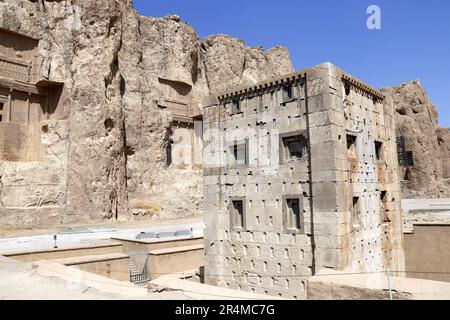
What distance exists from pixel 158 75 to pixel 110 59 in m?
8.52

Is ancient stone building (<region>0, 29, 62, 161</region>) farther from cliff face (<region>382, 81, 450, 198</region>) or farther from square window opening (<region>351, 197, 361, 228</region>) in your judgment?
cliff face (<region>382, 81, 450, 198</region>)

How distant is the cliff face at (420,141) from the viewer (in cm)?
4666

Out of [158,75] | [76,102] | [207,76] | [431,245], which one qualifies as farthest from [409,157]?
[76,102]

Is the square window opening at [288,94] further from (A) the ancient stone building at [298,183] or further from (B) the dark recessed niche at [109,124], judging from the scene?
(B) the dark recessed niche at [109,124]

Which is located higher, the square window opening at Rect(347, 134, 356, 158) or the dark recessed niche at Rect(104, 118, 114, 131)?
the dark recessed niche at Rect(104, 118, 114, 131)

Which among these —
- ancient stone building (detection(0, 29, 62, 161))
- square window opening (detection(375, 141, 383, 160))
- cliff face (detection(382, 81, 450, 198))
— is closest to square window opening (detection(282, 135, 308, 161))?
square window opening (detection(375, 141, 383, 160))

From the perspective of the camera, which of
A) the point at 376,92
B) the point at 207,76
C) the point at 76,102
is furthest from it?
the point at 207,76

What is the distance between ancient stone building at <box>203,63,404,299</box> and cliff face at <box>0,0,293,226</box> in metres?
16.4

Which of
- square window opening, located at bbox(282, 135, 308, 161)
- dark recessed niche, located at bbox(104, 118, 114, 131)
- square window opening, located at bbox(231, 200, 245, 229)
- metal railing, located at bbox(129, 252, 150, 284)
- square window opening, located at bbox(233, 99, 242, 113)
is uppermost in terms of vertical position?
dark recessed niche, located at bbox(104, 118, 114, 131)

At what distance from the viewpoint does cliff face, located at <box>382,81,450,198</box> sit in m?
46.7

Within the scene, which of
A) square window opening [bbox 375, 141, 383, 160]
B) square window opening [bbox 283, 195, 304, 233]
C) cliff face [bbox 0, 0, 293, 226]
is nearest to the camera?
square window opening [bbox 283, 195, 304, 233]
